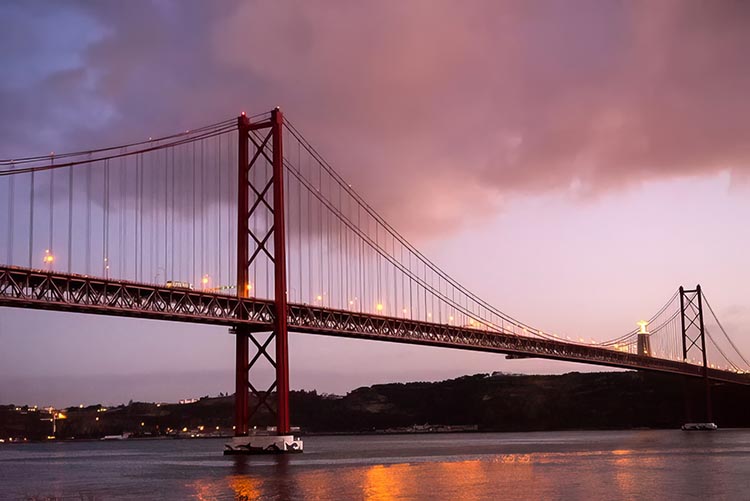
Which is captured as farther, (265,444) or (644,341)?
(644,341)

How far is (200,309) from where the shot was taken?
57031 mm

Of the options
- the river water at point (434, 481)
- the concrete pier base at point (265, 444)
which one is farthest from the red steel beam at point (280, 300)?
the river water at point (434, 481)

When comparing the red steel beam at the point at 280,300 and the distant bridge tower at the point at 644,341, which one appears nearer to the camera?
the red steel beam at the point at 280,300

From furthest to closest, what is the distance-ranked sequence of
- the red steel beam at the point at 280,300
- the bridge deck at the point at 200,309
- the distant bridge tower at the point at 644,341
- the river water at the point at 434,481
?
the distant bridge tower at the point at 644,341 → the red steel beam at the point at 280,300 → the bridge deck at the point at 200,309 → the river water at the point at 434,481

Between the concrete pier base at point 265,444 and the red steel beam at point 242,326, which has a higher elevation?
the red steel beam at point 242,326

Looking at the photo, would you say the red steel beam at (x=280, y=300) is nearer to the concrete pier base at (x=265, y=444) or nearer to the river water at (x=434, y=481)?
the concrete pier base at (x=265, y=444)

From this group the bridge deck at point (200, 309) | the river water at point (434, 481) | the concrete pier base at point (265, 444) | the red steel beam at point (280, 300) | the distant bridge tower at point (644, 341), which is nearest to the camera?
the river water at point (434, 481)

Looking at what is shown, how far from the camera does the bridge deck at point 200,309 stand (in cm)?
4873

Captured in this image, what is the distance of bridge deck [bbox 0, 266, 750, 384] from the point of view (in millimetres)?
48725

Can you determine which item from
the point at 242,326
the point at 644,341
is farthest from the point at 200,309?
the point at 644,341

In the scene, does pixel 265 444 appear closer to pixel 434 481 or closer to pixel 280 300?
pixel 280 300

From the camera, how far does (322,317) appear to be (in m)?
66.3

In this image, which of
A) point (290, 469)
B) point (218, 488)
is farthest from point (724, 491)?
point (290, 469)

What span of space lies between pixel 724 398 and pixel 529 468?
10349 cm
